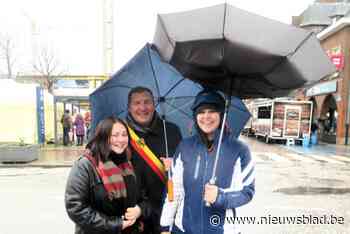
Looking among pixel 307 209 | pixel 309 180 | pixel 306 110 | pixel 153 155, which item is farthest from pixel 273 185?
pixel 306 110

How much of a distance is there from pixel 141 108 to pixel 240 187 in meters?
0.99

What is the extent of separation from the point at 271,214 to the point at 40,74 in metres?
27.3

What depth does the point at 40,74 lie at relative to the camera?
28.3m

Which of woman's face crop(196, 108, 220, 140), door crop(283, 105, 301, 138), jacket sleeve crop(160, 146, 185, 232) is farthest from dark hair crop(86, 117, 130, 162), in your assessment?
door crop(283, 105, 301, 138)

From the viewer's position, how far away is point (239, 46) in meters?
1.68

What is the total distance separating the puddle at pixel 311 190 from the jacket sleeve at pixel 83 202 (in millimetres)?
6675

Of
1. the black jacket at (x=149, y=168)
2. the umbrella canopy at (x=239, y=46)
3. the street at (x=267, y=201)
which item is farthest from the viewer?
the street at (x=267, y=201)

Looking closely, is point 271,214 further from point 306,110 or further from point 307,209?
point 306,110

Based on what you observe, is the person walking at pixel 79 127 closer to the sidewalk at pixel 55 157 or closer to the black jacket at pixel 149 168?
the sidewalk at pixel 55 157

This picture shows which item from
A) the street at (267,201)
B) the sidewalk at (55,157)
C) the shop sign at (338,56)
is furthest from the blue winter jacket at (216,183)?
the shop sign at (338,56)

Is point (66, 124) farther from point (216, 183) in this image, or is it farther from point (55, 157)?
point (216, 183)

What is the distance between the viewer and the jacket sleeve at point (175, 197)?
2.06 m

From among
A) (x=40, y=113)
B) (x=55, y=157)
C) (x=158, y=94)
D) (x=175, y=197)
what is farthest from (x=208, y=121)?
(x=40, y=113)

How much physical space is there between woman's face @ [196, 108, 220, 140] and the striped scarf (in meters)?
0.61
